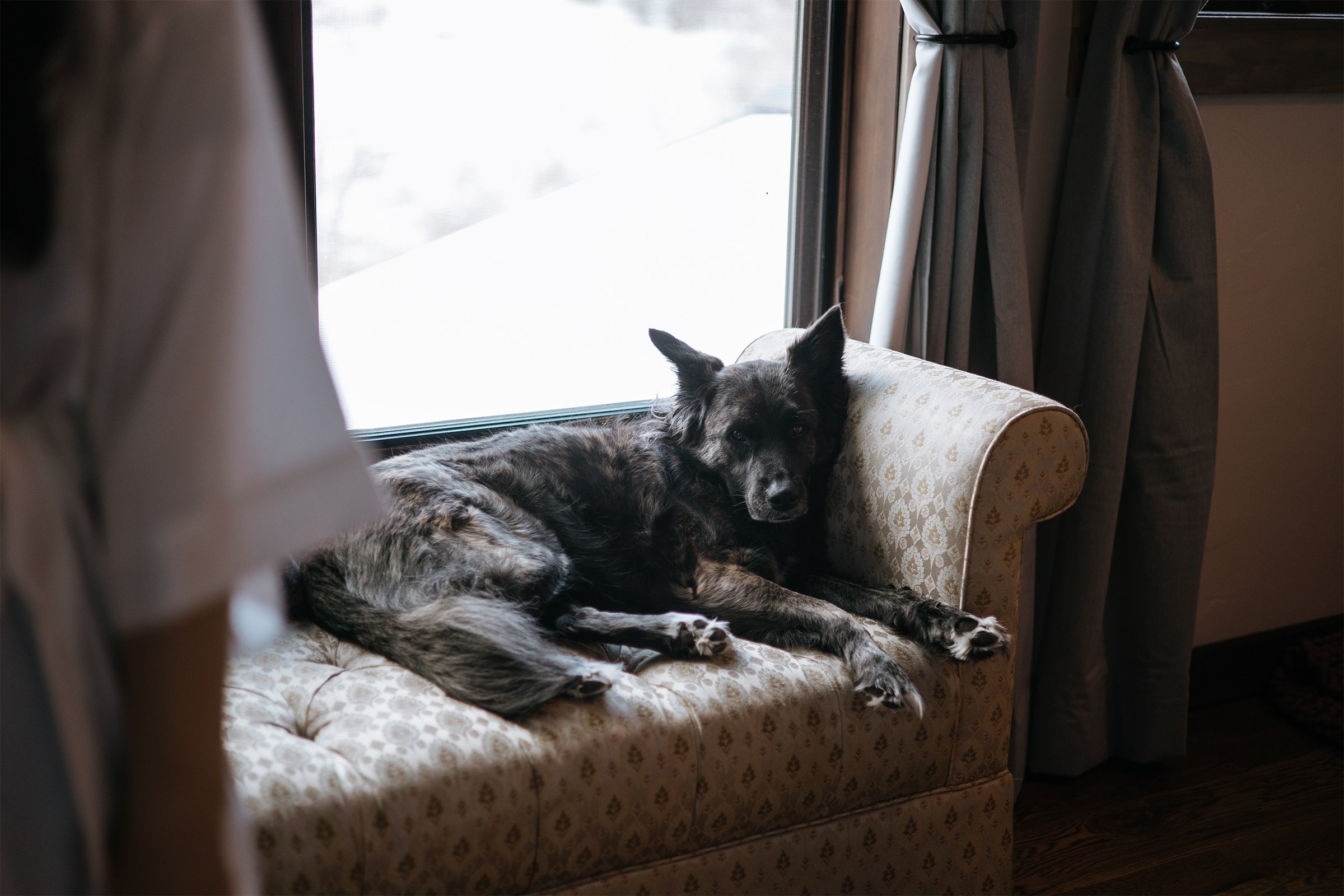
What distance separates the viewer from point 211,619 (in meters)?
0.50

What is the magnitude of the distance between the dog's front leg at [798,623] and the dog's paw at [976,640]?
106 millimetres

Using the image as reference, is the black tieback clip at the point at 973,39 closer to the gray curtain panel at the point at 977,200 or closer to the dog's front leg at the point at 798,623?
the gray curtain panel at the point at 977,200

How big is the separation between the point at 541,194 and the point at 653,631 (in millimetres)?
1080

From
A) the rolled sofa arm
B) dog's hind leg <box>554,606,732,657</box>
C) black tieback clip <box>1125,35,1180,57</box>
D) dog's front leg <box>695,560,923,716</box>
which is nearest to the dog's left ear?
the rolled sofa arm

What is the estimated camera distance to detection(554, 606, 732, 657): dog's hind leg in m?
1.56

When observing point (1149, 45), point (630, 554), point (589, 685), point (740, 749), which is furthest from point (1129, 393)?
point (589, 685)

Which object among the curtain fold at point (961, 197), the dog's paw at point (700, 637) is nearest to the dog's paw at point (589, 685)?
the dog's paw at point (700, 637)

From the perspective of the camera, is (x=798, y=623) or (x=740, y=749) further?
(x=798, y=623)

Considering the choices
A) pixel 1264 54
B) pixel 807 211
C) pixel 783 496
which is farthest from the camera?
pixel 807 211

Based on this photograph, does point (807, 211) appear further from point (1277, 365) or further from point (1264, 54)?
point (1277, 365)

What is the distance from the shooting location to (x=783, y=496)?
1787 millimetres

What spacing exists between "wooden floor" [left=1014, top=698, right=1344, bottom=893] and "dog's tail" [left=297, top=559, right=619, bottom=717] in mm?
1130

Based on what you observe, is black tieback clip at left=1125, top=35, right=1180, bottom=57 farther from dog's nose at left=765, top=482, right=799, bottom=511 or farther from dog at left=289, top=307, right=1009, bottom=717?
dog's nose at left=765, top=482, right=799, bottom=511

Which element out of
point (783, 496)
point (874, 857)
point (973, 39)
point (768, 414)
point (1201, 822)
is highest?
point (973, 39)
